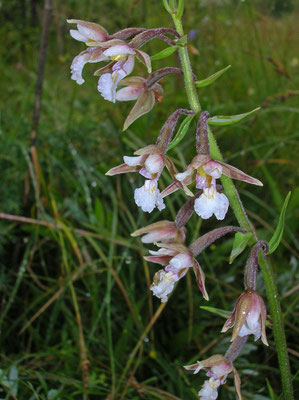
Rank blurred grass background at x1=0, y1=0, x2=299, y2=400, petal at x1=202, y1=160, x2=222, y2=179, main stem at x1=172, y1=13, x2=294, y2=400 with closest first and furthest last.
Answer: petal at x1=202, y1=160, x2=222, y2=179, main stem at x1=172, y1=13, x2=294, y2=400, blurred grass background at x1=0, y1=0, x2=299, y2=400

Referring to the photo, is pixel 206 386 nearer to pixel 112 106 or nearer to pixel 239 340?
pixel 239 340

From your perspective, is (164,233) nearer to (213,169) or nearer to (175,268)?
(175,268)

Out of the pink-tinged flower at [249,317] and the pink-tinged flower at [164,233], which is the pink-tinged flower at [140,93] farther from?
the pink-tinged flower at [249,317]

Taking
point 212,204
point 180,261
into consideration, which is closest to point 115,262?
point 180,261

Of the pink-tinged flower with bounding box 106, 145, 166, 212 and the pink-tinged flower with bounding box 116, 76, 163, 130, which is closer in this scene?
the pink-tinged flower with bounding box 106, 145, 166, 212

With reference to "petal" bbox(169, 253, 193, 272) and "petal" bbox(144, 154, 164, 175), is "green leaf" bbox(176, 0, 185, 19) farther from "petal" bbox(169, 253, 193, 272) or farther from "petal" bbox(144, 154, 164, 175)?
"petal" bbox(169, 253, 193, 272)

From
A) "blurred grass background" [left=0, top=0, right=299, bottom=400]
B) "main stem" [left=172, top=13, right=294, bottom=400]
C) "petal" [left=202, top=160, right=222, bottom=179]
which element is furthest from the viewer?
"blurred grass background" [left=0, top=0, right=299, bottom=400]

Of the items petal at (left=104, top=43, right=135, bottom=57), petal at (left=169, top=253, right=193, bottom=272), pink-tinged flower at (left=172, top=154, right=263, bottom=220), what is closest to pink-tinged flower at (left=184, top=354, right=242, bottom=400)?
petal at (left=169, top=253, right=193, bottom=272)
